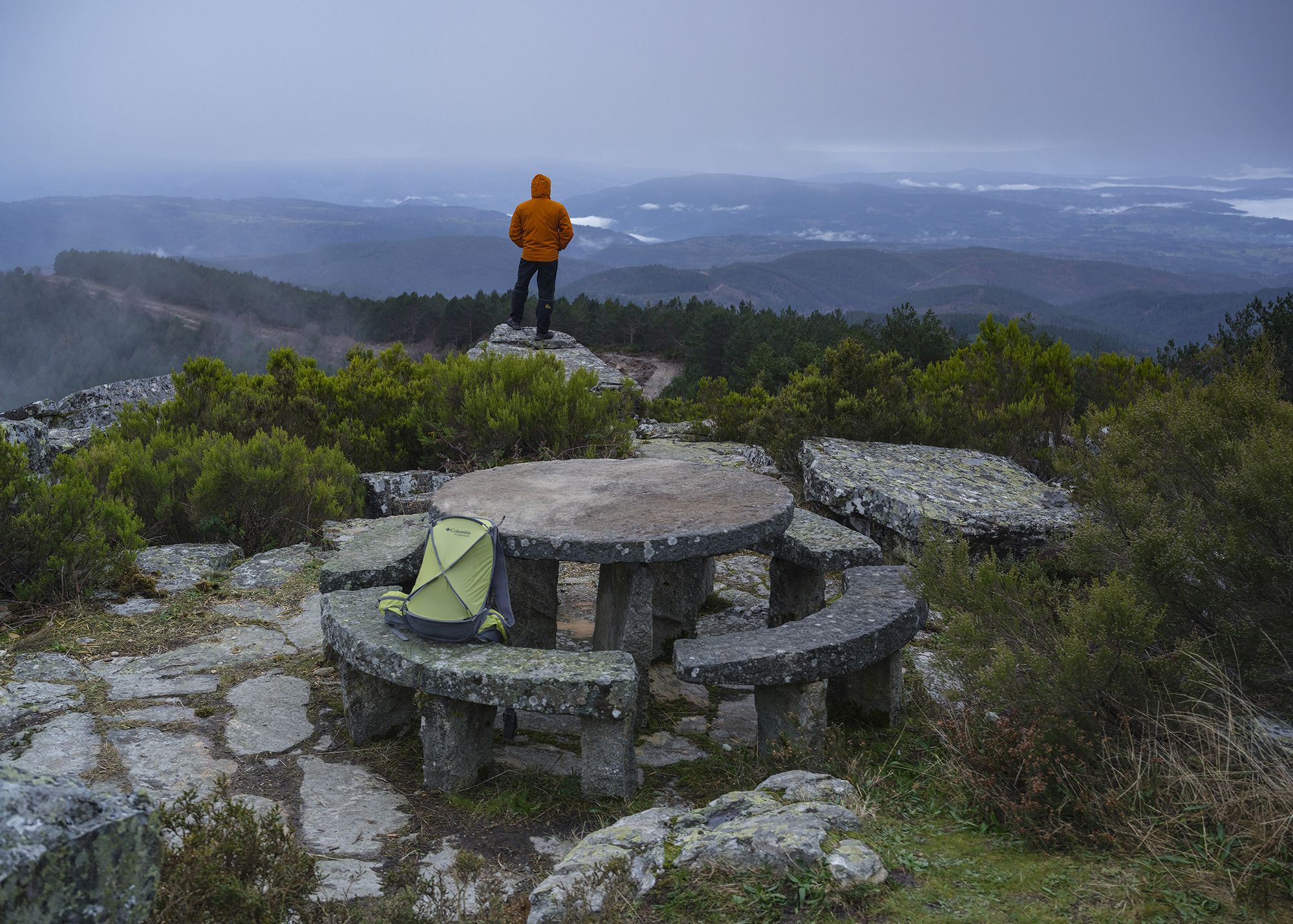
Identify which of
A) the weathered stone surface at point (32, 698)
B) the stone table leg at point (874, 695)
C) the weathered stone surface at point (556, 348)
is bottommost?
the weathered stone surface at point (32, 698)

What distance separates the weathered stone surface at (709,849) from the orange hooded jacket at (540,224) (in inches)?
444

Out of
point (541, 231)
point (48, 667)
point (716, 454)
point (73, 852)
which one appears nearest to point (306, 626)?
point (48, 667)

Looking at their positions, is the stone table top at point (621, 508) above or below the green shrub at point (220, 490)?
above

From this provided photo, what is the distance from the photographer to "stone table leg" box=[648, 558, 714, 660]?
530cm

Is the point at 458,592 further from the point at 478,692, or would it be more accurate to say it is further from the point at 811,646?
the point at 811,646

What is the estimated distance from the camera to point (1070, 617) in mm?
3143

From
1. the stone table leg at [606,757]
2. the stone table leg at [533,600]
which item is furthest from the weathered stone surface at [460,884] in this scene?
the stone table leg at [533,600]

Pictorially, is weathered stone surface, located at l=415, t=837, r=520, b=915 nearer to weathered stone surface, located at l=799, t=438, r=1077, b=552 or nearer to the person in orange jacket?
weathered stone surface, located at l=799, t=438, r=1077, b=552

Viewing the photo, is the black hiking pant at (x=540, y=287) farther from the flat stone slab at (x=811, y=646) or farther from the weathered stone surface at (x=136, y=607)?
the flat stone slab at (x=811, y=646)

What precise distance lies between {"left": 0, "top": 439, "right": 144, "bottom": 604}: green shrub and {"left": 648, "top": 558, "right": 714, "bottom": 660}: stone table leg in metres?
3.38

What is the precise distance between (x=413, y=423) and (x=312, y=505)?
190 cm

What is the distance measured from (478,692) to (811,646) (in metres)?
1.37

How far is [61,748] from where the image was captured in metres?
3.64

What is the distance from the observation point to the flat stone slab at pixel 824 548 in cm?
482
